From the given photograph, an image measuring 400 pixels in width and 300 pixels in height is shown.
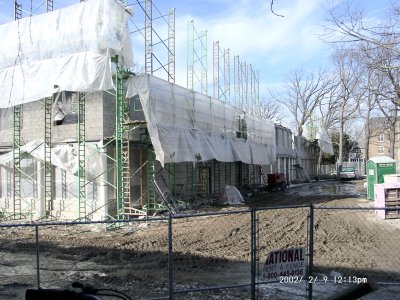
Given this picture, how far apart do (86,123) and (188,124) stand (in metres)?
4.98

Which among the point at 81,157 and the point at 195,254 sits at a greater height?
the point at 81,157

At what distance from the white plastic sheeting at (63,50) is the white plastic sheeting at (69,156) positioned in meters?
2.00

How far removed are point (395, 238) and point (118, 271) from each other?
785 centimetres

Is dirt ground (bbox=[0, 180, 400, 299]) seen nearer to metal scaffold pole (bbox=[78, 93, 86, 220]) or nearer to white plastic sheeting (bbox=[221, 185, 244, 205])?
metal scaffold pole (bbox=[78, 93, 86, 220])

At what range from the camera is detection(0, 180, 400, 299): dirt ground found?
794 centimetres

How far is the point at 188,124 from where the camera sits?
20844 millimetres

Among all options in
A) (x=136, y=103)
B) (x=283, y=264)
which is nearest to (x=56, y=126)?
(x=136, y=103)

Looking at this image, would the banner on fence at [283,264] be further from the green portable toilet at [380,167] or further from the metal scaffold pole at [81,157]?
the green portable toilet at [380,167]

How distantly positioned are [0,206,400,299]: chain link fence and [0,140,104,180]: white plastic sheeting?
98.4 inches

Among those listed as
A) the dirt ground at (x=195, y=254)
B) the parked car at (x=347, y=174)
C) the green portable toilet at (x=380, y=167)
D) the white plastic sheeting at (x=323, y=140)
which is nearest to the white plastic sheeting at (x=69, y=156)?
the dirt ground at (x=195, y=254)

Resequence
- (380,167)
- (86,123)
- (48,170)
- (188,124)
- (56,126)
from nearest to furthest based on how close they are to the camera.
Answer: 1. (86,123)
2. (48,170)
3. (56,126)
4. (188,124)
5. (380,167)

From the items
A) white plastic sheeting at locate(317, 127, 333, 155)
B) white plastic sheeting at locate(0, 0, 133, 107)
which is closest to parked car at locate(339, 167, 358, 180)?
white plastic sheeting at locate(317, 127, 333, 155)

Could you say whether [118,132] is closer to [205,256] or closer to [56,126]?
[56,126]

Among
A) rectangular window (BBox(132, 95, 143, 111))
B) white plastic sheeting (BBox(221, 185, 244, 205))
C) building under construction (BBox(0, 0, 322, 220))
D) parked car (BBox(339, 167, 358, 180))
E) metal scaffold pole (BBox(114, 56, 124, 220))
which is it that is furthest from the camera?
parked car (BBox(339, 167, 358, 180))
